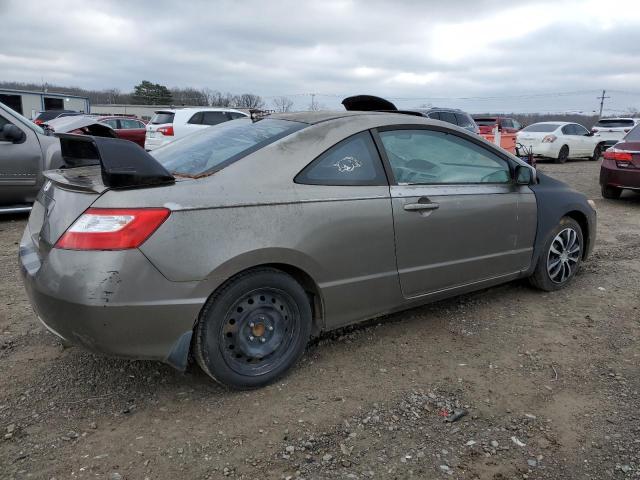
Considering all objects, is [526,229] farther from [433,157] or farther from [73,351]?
[73,351]

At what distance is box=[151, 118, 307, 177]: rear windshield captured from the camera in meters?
2.91

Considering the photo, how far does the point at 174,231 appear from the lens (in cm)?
247

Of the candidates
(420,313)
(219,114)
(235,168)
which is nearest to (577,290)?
(420,313)

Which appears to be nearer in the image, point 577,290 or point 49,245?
point 49,245

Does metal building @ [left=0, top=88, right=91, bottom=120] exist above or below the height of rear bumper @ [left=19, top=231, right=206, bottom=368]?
above

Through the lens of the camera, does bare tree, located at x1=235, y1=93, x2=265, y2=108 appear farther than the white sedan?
Yes

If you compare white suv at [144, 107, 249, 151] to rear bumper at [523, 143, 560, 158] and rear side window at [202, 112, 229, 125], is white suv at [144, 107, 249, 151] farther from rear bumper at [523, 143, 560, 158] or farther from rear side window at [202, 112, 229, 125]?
rear bumper at [523, 143, 560, 158]

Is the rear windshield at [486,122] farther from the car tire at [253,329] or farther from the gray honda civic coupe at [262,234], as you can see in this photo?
the car tire at [253,329]

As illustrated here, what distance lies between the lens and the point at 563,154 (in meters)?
17.2

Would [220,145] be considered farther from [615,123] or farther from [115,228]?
[615,123]

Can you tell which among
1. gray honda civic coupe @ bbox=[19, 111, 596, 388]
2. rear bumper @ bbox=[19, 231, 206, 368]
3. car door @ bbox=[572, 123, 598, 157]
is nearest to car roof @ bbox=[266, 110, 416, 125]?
gray honda civic coupe @ bbox=[19, 111, 596, 388]

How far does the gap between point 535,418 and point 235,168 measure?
2035mm

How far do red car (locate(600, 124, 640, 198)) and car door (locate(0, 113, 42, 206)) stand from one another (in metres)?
8.99

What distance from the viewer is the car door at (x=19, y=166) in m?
6.69
